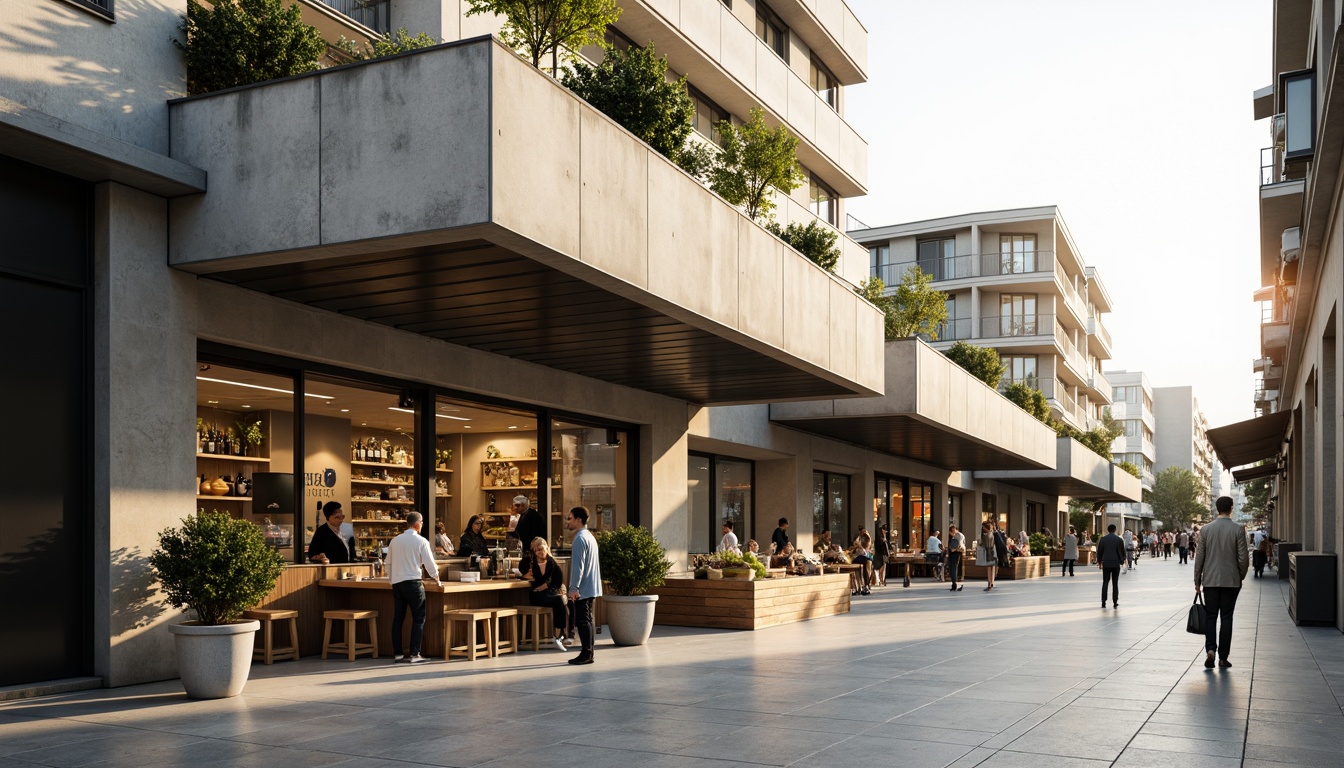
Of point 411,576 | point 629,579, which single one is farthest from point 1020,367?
point 411,576

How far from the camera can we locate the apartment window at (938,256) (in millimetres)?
58625

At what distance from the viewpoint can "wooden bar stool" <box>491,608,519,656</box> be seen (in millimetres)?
13594

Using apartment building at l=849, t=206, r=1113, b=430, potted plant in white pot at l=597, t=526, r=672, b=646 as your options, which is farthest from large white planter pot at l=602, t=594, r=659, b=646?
apartment building at l=849, t=206, r=1113, b=430

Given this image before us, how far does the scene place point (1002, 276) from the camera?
2244 inches

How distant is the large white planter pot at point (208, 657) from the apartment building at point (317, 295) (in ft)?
3.67

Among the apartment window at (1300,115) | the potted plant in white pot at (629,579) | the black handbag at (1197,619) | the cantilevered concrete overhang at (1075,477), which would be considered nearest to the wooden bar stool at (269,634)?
the potted plant in white pot at (629,579)

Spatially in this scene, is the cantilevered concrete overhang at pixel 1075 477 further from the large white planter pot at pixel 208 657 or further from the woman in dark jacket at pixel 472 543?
the large white planter pot at pixel 208 657

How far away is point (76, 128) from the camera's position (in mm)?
10188

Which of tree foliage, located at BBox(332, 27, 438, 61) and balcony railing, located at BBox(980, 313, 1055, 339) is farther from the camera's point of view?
balcony railing, located at BBox(980, 313, 1055, 339)

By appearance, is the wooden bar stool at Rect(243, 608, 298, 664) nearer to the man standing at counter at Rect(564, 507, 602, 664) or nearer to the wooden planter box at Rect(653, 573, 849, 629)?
the man standing at counter at Rect(564, 507, 602, 664)

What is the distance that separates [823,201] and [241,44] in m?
21.6

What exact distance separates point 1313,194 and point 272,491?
1435 cm

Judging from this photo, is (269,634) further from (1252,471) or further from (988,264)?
(988,264)

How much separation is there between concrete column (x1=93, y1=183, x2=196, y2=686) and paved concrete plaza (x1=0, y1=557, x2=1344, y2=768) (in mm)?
586
